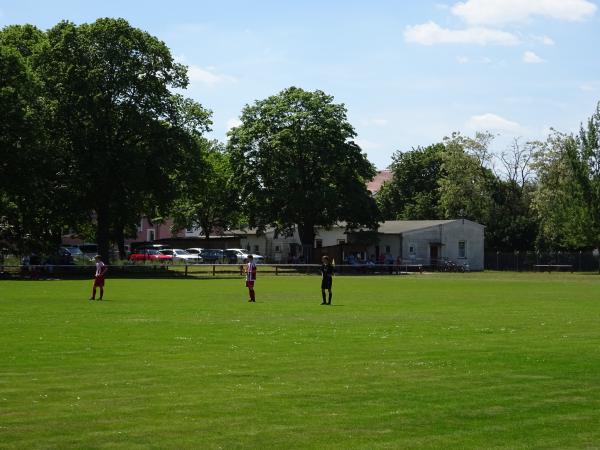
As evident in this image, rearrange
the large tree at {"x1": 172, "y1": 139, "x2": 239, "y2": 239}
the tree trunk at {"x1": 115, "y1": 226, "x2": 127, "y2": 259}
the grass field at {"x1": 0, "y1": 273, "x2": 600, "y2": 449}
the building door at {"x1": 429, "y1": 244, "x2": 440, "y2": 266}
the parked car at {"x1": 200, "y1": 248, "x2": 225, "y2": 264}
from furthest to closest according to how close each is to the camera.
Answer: the building door at {"x1": 429, "y1": 244, "x2": 440, "y2": 266} → the parked car at {"x1": 200, "y1": 248, "x2": 225, "y2": 264} → the large tree at {"x1": 172, "y1": 139, "x2": 239, "y2": 239} → the tree trunk at {"x1": 115, "y1": 226, "x2": 127, "y2": 259} → the grass field at {"x1": 0, "y1": 273, "x2": 600, "y2": 449}

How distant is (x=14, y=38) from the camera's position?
240 feet

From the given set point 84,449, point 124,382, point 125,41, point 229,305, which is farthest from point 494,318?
point 125,41

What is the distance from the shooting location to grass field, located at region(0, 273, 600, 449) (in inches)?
415

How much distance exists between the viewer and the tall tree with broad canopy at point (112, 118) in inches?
2771

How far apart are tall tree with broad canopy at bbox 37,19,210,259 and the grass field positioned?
43759 millimetres

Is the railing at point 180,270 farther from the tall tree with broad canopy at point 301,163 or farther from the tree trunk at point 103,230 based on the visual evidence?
the tall tree with broad canopy at point 301,163

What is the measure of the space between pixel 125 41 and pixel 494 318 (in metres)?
51.1

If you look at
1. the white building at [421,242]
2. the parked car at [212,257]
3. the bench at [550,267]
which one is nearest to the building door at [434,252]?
the white building at [421,242]

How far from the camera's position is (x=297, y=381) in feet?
47.1

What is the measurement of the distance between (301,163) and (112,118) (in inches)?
874

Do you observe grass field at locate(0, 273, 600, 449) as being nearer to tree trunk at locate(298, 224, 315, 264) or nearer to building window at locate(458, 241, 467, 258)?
tree trunk at locate(298, 224, 315, 264)

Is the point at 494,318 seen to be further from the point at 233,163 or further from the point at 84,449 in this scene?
the point at 233,163

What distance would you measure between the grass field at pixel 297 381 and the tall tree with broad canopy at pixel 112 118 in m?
43.8

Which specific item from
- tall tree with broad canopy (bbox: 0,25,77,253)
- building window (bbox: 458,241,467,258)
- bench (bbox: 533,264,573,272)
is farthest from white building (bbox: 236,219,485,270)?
tall tree with broad canopy (bbox: 0,25,77,253)
